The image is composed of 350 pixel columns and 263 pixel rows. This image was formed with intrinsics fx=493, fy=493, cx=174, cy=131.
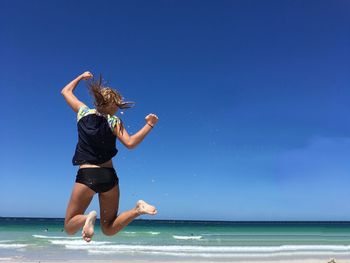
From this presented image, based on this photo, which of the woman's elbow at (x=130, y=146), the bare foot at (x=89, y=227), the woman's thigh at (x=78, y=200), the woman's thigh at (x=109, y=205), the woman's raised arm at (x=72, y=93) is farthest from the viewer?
the woman's raised arm at (x=72, y=93)

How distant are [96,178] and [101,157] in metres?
0.24

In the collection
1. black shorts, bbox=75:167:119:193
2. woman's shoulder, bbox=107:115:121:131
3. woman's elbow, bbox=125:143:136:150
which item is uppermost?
woman's shoulder, bbox=107:115:121:131

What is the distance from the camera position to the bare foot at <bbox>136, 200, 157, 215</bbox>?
511cm

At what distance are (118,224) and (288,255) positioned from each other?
729 inches

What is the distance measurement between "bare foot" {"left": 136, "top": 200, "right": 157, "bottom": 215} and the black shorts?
1.33ft

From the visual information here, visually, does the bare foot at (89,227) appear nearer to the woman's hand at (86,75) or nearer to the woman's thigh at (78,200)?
the woman's thigh at (78,200)

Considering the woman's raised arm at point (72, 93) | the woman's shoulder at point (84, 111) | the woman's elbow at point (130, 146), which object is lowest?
Answer: the woman's elbow at point (130, 146)

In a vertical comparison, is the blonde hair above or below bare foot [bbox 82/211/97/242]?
above

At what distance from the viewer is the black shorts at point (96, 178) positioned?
5355 millimetres

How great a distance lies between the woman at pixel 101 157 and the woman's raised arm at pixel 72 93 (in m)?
0.17

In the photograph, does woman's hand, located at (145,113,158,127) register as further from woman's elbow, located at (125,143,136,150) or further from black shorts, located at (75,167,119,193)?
black shorts, located at (75,167,119,193)

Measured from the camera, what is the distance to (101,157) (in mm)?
5418

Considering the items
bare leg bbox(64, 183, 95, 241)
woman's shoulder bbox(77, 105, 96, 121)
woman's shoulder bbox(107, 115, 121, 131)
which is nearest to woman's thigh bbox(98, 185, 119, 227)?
bare leg bbox(64, 183, 95, 241)

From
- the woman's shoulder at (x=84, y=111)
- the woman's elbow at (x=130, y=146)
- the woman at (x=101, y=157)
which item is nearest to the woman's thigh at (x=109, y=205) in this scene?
the woman at (x=101, y=157)
